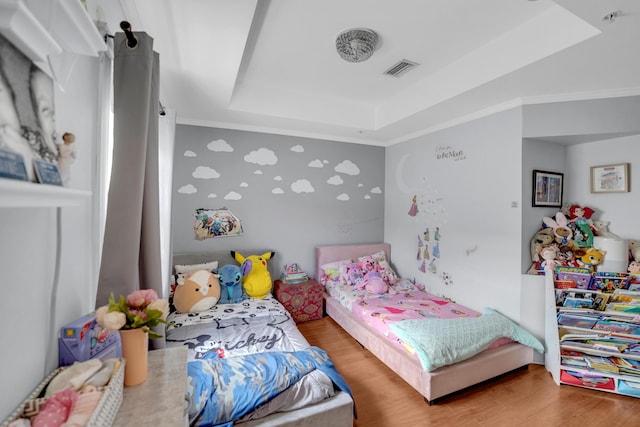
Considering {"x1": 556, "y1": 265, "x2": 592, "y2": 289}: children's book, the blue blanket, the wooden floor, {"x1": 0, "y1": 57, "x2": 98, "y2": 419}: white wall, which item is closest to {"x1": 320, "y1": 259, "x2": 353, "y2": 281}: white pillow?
the wooden floor

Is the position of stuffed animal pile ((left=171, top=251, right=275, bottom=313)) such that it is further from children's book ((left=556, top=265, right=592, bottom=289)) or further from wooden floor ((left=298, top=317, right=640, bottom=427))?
children's book ((left=556, top=265, right=592, bottom=289))

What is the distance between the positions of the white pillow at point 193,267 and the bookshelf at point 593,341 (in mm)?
3202

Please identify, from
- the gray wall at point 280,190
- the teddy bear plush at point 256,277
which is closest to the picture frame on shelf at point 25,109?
the teddy bear plush at point 256,277

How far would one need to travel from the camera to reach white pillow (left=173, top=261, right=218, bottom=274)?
2840mm

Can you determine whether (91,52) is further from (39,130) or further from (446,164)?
(446,164)

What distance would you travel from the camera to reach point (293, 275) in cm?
341

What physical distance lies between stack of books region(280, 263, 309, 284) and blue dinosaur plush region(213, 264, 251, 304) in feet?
1.95

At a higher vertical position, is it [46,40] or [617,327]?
[46,40]

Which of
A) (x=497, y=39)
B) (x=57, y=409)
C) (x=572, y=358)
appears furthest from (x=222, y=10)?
(x=572, y=358)

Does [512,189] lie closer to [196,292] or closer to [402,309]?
[402,309]

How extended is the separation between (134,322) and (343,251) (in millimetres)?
2943

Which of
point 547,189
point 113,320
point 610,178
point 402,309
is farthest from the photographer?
point 402,309

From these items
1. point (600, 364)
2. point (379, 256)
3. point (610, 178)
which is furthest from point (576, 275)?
point (379, 256)

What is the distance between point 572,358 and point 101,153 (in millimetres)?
3497
